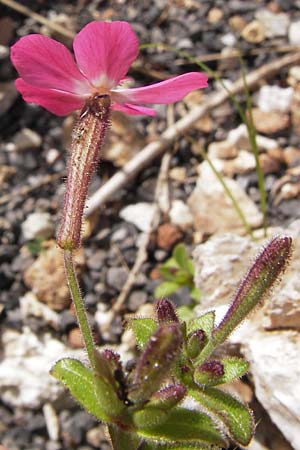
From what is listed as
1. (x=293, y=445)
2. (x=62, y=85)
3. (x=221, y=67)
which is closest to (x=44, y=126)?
(x=221, y=67)

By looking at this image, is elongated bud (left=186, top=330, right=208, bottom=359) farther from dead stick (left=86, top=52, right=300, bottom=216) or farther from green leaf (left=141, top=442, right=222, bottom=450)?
dead stick (left=86, top=52, right=300, bottom=216)

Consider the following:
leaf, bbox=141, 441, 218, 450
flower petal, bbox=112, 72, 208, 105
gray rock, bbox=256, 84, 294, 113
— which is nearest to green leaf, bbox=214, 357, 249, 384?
leaf, bbox=141, 441, 218, 450

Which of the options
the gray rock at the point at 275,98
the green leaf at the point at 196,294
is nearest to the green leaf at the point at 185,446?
the green leaf at the point at 196,294

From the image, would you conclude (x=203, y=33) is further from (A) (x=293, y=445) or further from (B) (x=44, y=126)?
(A) (x=293, y=445)

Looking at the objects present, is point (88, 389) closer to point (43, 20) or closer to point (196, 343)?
point (196, 343)

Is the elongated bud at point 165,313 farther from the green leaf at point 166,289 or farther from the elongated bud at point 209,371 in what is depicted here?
the green leaf at point 166,289

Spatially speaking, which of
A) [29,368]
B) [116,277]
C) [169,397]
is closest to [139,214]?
[116,277]

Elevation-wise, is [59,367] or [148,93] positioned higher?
[148,93]

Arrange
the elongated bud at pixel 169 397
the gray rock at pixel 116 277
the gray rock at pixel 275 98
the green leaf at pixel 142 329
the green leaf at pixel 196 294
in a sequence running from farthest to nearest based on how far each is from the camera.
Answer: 1. the gray rock at pixel 275 98
2. the gray rock at pixel 116 277
3. the green leaf at pixel 196 294
4. the green leaf at pixel 142 329
5. the elongated bud at pixel 169 397
